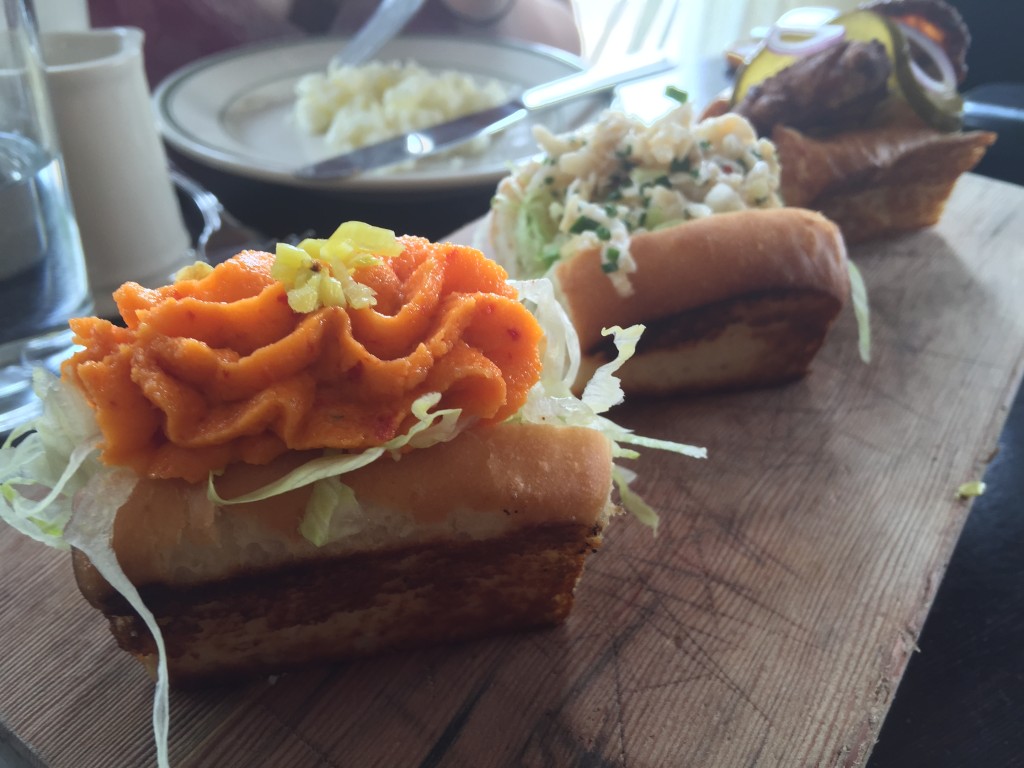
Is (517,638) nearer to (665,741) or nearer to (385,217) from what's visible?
(665,741)

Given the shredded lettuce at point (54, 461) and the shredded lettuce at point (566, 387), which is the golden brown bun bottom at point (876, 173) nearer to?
the shredded lettuce at point (566, 387)

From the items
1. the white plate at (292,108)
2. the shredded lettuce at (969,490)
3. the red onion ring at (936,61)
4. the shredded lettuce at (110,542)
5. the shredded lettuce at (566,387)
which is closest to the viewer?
the shredded lettuce at (110,542)

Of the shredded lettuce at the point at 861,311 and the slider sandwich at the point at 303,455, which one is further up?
the slider sandwich at the point at 303,455

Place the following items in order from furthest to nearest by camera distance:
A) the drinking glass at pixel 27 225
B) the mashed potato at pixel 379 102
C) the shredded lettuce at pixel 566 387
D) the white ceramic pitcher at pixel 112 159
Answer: the mashed potato at pixel 379 102
the white ceramic pitcher at pixel 112 159
the drinking glass at pixel 27 225
the shredded lettuce at pixel 566 387

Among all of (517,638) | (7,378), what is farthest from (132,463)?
(7,378)

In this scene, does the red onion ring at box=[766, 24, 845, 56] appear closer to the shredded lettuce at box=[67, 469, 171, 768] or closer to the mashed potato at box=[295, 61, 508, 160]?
the mashed potato at box=[295, 61, 508, 160]

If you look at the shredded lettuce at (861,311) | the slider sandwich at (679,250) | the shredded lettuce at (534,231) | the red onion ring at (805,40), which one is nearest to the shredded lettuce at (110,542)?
the slider sandwich at (679,250)

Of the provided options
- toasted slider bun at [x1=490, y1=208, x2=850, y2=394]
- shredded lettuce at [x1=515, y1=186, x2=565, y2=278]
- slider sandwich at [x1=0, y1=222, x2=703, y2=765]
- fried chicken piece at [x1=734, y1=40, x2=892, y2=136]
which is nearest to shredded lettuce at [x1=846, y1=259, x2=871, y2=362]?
toasted slider bun at [x1=490, y1=208, x2=850, y2=394]
